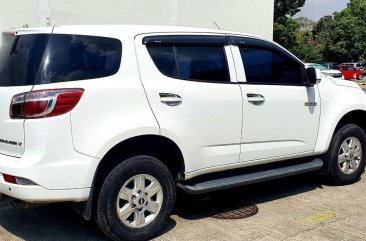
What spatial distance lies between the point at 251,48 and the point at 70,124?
7.41 ft

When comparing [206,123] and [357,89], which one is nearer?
[206,123]

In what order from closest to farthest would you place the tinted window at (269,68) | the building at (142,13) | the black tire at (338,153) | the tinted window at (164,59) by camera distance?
the tinted window at (164,59), the tinted window at (269,68), the black tire at (338,153), the building at (142,13)

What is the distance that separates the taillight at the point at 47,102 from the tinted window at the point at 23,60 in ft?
0.50

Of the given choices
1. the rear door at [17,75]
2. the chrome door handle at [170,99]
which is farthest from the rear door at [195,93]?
the rear door at [17,75]

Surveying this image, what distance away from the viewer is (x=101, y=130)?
4020 millimetres

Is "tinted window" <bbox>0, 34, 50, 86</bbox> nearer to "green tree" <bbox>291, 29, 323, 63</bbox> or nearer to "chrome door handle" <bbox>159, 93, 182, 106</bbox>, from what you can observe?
"chrome door handle" <bbox>159, 93, 182, 106</bbox>

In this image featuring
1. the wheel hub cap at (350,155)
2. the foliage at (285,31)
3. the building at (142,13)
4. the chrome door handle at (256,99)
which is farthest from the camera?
the foliage at (285,31)

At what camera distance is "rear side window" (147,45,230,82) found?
14.9 ft

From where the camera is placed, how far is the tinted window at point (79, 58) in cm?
398

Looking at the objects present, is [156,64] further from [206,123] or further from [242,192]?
[242,192]

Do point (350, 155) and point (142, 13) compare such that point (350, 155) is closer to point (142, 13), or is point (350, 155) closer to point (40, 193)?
point (40, 193)

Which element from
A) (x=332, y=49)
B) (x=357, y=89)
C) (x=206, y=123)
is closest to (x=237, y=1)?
(x=357, y=89)

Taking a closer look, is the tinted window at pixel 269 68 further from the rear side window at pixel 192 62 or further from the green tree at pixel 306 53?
the green tree at pixel 306 53

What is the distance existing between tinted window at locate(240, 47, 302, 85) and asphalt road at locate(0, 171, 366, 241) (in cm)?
136
